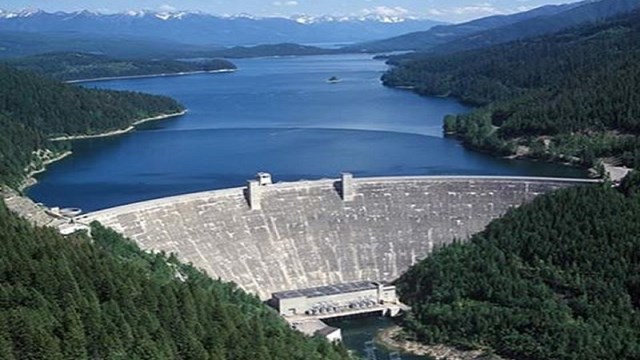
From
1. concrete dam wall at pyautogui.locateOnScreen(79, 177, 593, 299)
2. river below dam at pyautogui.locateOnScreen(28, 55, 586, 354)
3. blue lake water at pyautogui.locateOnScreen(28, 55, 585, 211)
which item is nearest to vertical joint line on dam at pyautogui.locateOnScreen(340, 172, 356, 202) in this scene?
concrete dam wall at pyautogui.locateOnScreen(79, 177, 593, 299)

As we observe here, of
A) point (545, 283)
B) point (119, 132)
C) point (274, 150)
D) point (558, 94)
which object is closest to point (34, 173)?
point (274, 150)

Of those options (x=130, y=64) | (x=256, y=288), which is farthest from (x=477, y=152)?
(x=130, y=64)

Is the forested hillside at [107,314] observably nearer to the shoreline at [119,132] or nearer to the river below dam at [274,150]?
the river below dam at [274,150]

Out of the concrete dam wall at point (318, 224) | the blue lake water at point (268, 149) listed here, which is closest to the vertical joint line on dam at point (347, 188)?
the concrete dam wall at point (318, 224)

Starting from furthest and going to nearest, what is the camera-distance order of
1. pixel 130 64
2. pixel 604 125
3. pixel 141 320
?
pixel 130 64
pixel 604 125
pixel 141 320

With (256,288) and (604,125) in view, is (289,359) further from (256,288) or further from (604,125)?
(604,125)

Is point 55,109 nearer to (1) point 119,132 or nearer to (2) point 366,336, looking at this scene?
(1) point 119,132
